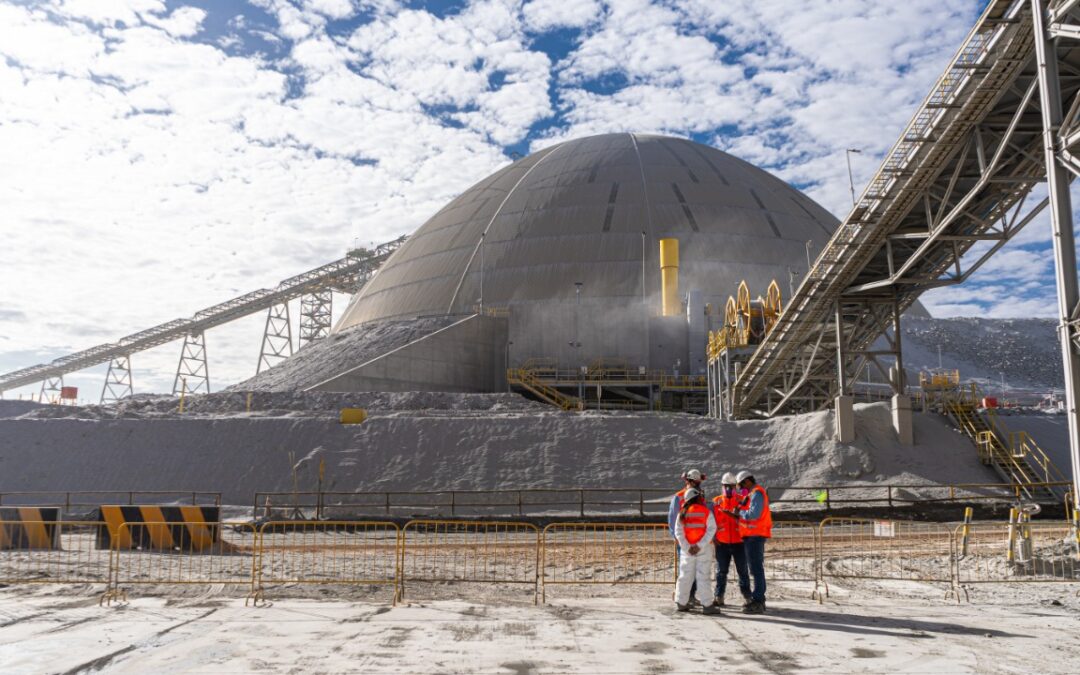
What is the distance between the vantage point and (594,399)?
135 feet

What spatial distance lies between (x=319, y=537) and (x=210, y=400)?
637 inches

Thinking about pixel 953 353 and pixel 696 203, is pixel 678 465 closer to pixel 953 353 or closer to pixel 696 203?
pixel 696 203

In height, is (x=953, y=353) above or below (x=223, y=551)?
above

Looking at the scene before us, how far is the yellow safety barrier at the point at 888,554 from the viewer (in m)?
12.8

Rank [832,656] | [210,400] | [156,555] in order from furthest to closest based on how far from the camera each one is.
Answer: [210,400]
[156,555]
[832,656]

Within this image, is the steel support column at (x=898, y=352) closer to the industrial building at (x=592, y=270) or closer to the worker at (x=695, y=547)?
the industrial building at (x=592, y=270)

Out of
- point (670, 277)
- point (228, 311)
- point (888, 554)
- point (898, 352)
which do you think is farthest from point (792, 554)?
point (228, 311)

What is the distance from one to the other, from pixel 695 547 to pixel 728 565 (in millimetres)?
836

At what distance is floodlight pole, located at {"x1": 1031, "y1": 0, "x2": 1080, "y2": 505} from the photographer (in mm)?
15008

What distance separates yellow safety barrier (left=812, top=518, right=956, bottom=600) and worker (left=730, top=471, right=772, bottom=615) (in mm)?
1577

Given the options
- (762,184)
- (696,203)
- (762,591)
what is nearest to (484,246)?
(696,203)

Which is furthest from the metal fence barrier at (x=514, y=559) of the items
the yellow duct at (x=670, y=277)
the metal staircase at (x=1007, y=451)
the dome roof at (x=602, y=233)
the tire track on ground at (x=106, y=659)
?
the dome roof at (x=602, y=233)

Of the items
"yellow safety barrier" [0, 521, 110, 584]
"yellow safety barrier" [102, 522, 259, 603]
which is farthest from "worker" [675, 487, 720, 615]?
"yellow safety barrier" [0, 521, 110, 584]

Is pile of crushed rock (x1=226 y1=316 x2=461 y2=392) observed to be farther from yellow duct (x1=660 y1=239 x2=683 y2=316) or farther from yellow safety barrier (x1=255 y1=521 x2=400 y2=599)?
yellow safety barrier (x1=255 y1=521 x2=400 y2=599)
